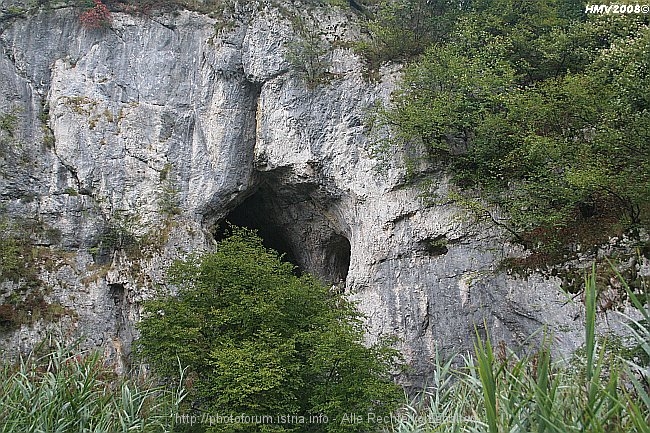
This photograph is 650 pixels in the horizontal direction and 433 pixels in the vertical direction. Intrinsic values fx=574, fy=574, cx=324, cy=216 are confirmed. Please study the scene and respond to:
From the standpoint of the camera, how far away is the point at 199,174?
50.5 ft

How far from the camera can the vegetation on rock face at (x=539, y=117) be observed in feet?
32.1

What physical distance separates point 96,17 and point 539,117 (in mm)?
12438

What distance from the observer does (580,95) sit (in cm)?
1084

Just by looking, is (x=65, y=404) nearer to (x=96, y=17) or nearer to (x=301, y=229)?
(x=301, y=229)

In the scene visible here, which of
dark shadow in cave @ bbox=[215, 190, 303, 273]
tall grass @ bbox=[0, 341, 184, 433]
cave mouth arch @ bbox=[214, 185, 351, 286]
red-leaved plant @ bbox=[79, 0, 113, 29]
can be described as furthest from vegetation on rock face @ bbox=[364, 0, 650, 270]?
red-leaved plant @ bbox=[79, 0, 113, 29]

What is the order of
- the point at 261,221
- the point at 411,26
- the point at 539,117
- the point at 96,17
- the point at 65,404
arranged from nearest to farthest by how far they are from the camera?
the point at 65,404, the point at 539,117, the point at 411,26, the point at 96,17, the point at 261,221

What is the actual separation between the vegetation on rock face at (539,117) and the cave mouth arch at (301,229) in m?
3.63

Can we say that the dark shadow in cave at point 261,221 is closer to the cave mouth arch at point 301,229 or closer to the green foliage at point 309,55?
the cave mouth arch at point 301,229

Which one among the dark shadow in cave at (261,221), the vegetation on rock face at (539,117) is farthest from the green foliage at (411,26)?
the dark shadow in cave at (261,221)

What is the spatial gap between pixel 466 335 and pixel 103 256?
906 centimetres

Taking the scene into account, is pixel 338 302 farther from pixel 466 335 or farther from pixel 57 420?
pixel 57 420

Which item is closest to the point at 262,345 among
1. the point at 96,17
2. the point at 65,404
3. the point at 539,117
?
the point at 65,404

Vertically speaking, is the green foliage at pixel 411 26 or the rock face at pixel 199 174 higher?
the green foliage at pixel 411 26

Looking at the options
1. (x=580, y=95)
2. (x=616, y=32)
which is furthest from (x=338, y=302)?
(x=616, y=32)
